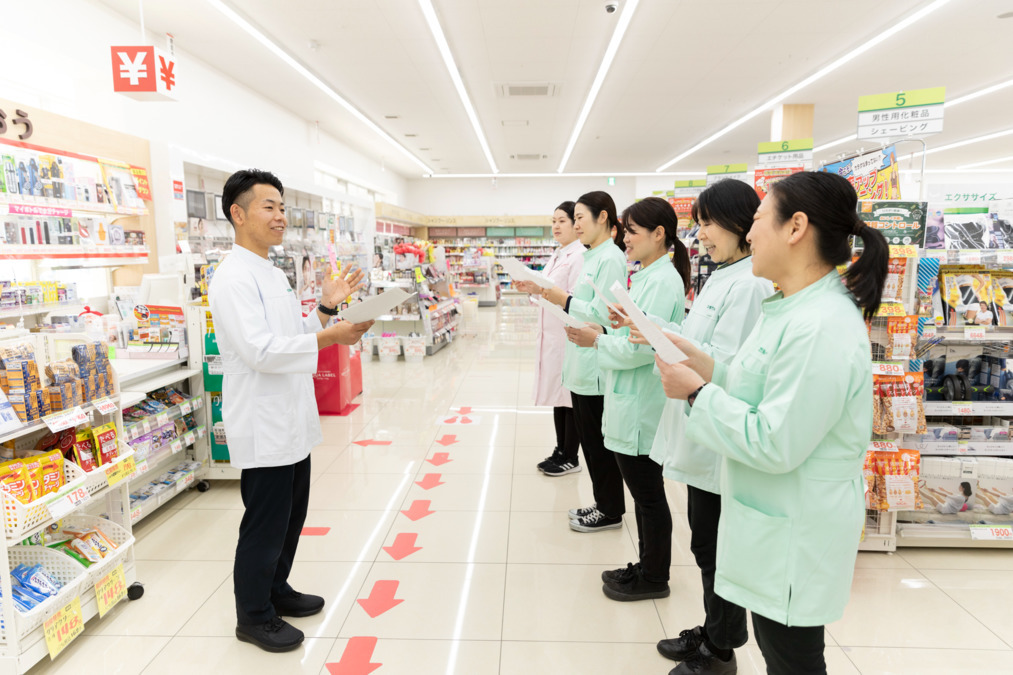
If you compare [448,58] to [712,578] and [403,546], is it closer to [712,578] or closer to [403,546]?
[403,546]

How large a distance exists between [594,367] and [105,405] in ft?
7.42

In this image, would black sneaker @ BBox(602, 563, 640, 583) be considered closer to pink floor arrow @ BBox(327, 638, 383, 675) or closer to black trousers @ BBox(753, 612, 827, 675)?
pink floor arrow @ BBox(327, 638, 383, 675)

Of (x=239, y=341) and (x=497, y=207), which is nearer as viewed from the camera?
(x=239, y=341)

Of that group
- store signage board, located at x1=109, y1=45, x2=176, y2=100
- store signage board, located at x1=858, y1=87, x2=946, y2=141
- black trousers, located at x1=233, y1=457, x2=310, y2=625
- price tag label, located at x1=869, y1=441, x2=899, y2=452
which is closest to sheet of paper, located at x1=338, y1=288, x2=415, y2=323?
black trousers, located at x1=233, y1=457, x2=310, y2=625

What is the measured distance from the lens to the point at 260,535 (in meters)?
2.15

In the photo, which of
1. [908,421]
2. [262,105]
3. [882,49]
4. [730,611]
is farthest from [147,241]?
[882,49]

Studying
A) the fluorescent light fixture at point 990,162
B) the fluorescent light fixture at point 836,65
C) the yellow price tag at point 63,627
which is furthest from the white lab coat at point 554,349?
the fluorescent light fixture at point 990,162

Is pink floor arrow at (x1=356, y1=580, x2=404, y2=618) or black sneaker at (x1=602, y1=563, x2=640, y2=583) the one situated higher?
black sneaker at (x1=602, y1=563, x2=640, y2=583)

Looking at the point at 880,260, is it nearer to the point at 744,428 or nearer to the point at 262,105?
the point at 744,428

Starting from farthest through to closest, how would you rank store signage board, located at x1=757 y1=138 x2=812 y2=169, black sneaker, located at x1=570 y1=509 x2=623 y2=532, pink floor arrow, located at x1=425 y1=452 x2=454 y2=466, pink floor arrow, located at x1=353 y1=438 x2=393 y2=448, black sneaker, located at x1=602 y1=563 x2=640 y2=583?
store signage board, located at x1=757 y1=138 x2=812 y2=169 → pink floor arrow, located at x1=353 y1=438 x2=393 y2=448 → pink floor arrow, located at x1=425 y1=452 x2=454 y2=466 → black sneaker, located at x1=570 y1=509 x2=623 y2=532 → black sneaker, located at x1=602 y1=563 x2=640 y2=583

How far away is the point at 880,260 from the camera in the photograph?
1222mm

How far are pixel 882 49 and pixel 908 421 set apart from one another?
21.3ft

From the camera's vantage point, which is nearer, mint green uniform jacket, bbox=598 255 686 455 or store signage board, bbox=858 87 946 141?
mint green uniform jacket, bbox=598 255 686 455

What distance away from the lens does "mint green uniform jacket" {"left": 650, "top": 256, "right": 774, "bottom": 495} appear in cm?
182
